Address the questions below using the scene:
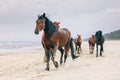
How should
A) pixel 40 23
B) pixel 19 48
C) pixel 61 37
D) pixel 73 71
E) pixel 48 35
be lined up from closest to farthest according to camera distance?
pixel 73 71 < pixel 40 23 < pixel 48 35 < pixel 61 37 < pixel 19 48

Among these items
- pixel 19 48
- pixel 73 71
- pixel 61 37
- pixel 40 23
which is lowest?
pixel 73 71

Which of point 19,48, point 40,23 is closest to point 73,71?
point 40,23

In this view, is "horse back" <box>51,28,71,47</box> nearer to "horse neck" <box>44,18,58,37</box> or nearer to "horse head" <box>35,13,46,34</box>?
Answer: "horse neck" <box>44,18,58,37</box>

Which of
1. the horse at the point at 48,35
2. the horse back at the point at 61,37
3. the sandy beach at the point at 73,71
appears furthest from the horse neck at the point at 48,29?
the sandy beach at the point at 73,71

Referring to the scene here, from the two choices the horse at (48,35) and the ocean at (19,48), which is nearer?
the horse at (48,35)

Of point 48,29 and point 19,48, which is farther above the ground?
point 48,29

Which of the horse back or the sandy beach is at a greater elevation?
the horse back

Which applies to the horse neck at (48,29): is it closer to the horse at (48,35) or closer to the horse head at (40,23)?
the horse at (48,35)

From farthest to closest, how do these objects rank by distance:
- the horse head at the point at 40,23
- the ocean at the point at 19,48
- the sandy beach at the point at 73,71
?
the ocean at the point at 19,48
the horse head at the point at 40,23
the sandy beach at the point at 73,71

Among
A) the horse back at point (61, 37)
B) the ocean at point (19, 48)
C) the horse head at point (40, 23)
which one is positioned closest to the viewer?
the horse head at point (40, 23)

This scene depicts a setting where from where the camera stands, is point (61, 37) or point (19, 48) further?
point (19, 48)

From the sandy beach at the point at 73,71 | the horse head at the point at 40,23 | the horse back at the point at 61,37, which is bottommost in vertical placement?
the sandy beach at the point at 73,71

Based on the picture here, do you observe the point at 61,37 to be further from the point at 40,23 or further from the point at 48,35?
the point at 40,23

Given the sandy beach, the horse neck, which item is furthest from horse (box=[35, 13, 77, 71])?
the sandy beach
